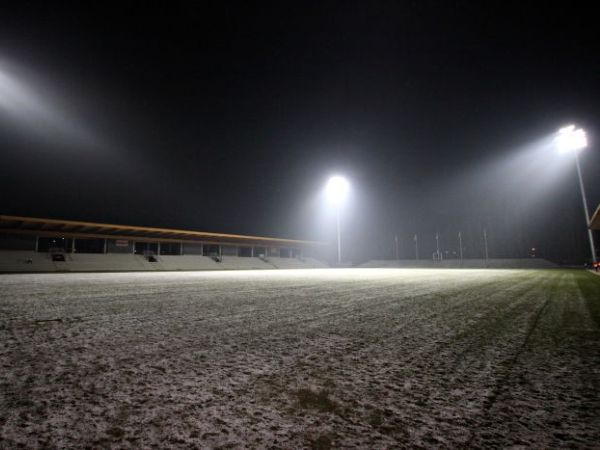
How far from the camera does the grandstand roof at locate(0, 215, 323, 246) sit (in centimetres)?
2312

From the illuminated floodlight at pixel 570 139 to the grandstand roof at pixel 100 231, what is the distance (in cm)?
3259

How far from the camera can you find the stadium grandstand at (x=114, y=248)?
23.8 metres

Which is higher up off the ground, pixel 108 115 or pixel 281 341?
pixel 108 115

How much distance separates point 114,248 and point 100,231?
2.73 m

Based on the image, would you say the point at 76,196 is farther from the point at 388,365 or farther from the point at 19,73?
the point at 388,365

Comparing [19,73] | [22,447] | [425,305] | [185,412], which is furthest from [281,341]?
[19,73]

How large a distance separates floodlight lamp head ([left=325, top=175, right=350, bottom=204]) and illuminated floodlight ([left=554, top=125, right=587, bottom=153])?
75.3ft

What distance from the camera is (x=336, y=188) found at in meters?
41.7

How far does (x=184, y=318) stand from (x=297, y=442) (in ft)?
8.68

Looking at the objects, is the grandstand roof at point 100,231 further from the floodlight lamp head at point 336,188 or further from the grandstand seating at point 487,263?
the grandstand seating at point 487,263

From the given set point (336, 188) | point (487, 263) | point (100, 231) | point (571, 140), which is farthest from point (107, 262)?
point (487, 263)

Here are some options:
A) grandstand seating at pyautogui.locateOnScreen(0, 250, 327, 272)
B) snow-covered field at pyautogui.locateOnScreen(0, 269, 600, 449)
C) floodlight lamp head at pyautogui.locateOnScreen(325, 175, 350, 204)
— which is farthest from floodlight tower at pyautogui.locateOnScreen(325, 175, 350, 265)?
snow-covered field at pyautogui.locateOnScreen(0, 269, 600, 449)

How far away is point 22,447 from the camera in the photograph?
86 cm

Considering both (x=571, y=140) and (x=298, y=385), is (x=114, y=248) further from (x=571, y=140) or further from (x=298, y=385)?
(x=571, y=140)
